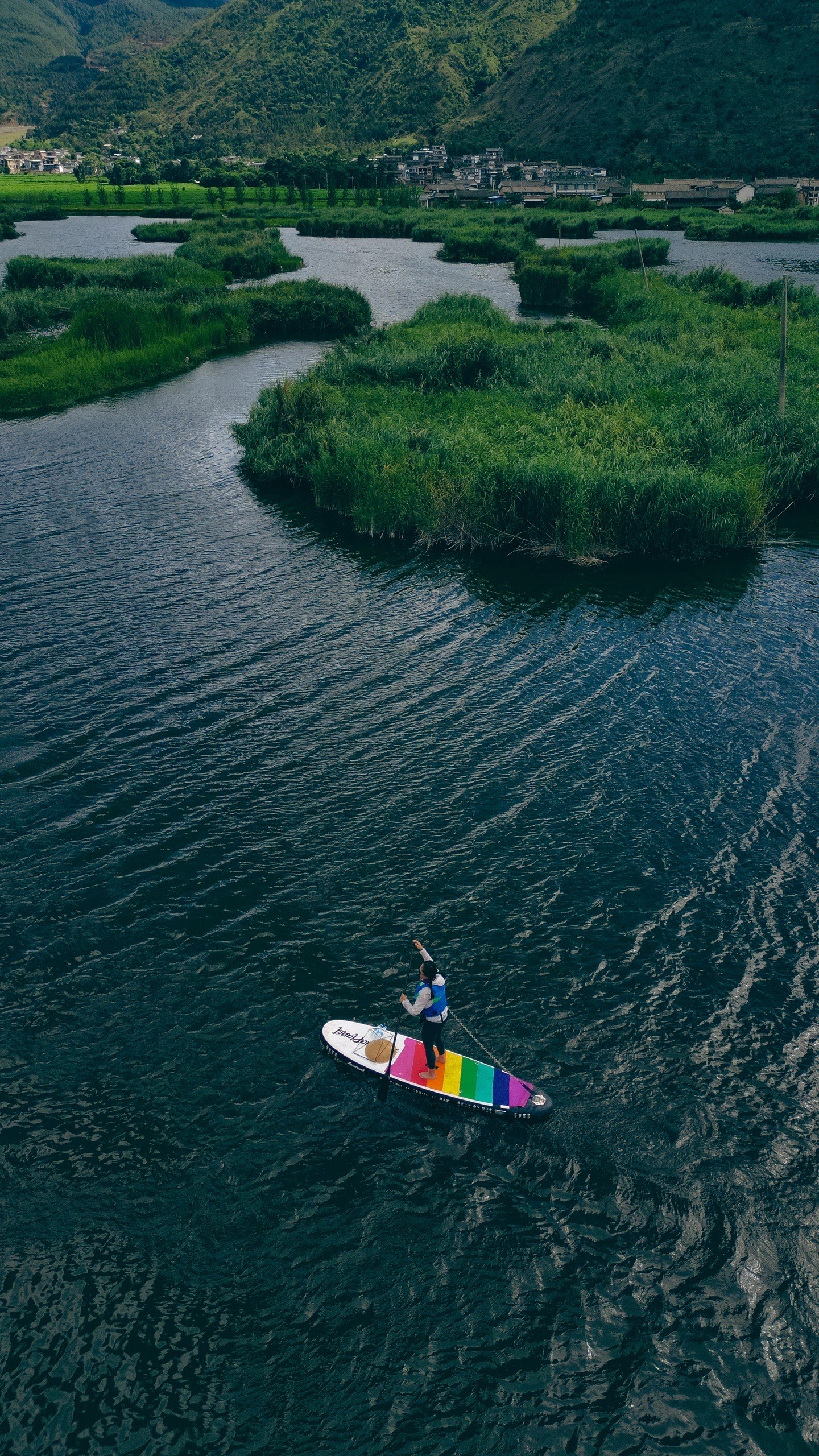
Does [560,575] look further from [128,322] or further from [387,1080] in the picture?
[128,322]

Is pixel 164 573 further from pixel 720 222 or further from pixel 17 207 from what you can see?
pixel 17 207

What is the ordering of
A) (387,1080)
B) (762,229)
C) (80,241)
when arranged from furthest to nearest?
(80,241) → (762,229) → (387,1080)

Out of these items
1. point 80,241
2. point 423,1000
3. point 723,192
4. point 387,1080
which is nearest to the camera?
point 423,1000

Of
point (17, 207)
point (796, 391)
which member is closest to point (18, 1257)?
point (796, 391)

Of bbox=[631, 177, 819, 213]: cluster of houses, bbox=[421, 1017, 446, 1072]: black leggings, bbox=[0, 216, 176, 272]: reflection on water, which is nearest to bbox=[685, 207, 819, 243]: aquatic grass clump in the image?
bbox=[631, 177, 819, 213]: cluster of houses

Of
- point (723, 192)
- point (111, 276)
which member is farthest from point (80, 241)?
point (723, 192)

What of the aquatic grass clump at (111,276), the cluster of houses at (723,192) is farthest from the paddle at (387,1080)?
the cluster of houses at (723,192)

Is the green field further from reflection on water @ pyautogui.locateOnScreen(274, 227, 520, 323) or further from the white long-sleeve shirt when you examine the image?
the white long-sleeve shirt
